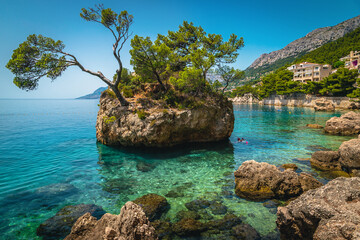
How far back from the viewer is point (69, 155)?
67.6 ft

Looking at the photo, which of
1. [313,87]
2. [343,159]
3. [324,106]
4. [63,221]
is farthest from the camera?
[313,87]

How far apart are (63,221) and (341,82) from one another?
295 feet

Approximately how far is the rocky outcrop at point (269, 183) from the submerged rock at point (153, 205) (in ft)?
15.5

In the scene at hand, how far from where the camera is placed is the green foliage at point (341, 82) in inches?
2596

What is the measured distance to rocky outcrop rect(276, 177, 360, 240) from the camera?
18.0 ft

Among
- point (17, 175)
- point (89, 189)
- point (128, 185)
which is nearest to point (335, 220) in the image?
point (128, 185)

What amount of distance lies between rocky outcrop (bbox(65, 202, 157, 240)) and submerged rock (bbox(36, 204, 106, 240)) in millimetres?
1835

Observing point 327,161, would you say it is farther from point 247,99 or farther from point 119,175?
point 247,99

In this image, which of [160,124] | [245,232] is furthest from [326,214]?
[160,124]

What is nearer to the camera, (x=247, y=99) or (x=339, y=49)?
(x=339, y=49)

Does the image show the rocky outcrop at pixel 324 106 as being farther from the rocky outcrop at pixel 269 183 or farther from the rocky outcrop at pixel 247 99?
the rocky outcrop at pixel 269 183

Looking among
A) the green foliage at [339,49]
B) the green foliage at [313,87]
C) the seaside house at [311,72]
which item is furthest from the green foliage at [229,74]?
the green foliage at [339,49]

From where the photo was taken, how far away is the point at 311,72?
9312 cm

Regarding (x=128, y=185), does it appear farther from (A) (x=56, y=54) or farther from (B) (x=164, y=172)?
(A) (x=56, y=54)
